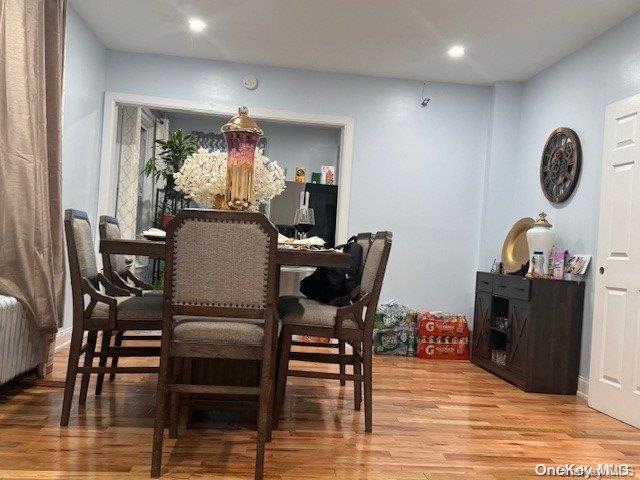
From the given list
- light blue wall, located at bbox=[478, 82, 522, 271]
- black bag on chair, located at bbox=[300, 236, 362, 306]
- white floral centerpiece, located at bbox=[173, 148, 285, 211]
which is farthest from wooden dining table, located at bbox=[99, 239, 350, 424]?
light blue wall, located at bbox=[478, 82, 522, 271]

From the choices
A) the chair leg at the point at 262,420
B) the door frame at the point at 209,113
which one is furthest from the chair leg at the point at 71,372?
the door frame at the point at 209,113

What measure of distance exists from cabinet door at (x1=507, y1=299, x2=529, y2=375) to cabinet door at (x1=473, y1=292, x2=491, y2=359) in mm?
385

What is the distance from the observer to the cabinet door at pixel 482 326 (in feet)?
16.8

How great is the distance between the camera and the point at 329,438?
2.85 meters

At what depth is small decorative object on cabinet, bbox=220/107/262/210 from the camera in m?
3.01

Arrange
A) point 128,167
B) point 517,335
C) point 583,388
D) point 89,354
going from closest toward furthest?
1. point 89,354
2. point 583,388
3. point 517,335
4. point 128,167

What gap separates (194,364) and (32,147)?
1530mm

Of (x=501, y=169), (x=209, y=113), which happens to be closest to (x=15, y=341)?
(x=209, y=113)

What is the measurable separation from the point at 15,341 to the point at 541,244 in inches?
142

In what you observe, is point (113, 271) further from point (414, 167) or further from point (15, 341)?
point (414, 167)

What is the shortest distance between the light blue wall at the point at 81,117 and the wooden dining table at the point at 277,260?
229cm

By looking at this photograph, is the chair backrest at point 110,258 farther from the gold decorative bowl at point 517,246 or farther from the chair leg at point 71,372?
the gold decorative bowl at point 517,246

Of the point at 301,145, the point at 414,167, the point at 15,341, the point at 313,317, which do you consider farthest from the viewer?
the point at 301,145

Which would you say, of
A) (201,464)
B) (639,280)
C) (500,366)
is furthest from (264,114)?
(201,464)
